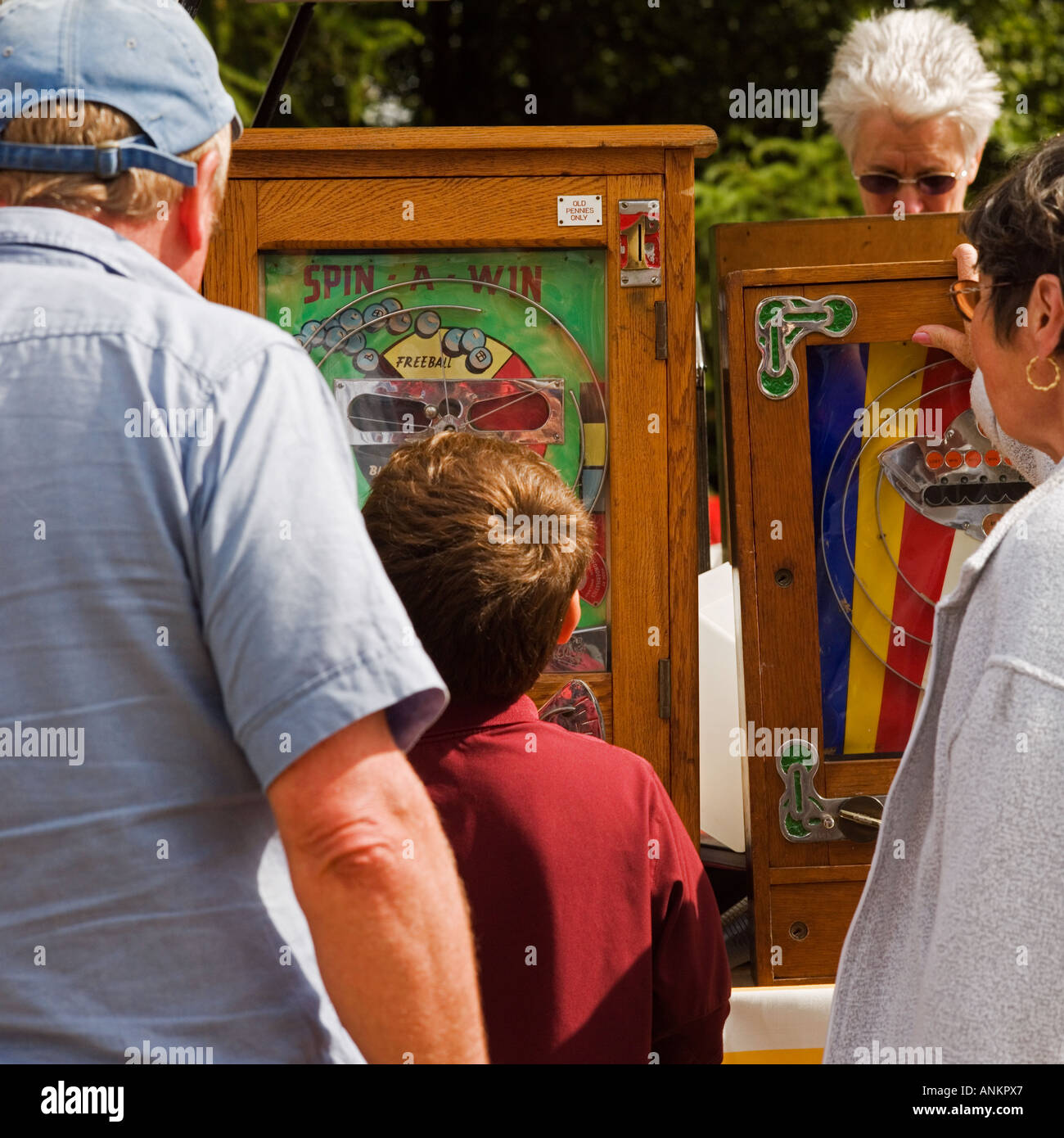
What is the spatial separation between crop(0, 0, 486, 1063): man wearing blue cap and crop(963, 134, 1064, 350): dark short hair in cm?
79

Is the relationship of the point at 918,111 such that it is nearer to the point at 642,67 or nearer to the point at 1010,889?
the point at 1010,889

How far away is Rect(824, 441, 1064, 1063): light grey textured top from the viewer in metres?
1.15

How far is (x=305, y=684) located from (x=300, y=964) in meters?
0.23

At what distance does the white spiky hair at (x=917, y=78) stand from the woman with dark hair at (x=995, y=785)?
1279 millimetres

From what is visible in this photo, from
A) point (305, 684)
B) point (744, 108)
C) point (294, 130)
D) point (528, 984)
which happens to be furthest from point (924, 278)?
point (744, 108)

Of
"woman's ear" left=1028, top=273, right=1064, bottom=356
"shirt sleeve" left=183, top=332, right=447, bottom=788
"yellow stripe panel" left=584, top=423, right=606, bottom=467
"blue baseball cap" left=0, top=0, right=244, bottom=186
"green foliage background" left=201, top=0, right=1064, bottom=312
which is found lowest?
"shirt sleeve" left=183, top=332, right=447, bottom=788

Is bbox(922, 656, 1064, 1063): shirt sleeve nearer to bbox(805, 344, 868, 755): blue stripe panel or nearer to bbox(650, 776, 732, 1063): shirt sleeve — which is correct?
bbox(650, 776, 732, 1063): shirt sleeve

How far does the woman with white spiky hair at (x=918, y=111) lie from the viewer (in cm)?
266

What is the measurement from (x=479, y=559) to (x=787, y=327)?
760 millimetres

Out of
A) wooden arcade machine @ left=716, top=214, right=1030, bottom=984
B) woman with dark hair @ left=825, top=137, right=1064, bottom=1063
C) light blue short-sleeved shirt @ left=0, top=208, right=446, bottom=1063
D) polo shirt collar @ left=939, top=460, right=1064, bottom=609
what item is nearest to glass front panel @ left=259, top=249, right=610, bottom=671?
wooden arcade machine @ left=716, top=214, right=1030, bottom=984

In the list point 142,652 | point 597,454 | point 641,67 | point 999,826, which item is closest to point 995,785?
point 999,826

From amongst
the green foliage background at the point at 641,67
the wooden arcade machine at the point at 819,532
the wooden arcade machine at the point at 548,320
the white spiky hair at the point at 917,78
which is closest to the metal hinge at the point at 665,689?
the wooden arcade machine at the point at 548,320

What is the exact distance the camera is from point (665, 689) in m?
2.04

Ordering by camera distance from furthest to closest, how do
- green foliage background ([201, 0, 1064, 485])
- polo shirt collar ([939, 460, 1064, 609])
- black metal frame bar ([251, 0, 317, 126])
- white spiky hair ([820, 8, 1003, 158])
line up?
green foliage background ([201, 0, 1064, 485])
white spiky hair ([820, 8, 1003, 158])
black metal frame bar ([251, 0, 317, 126])
polo shirt collar ([939, 460, 1064, 609])
